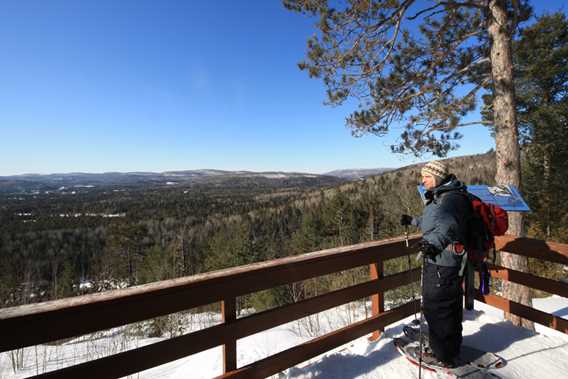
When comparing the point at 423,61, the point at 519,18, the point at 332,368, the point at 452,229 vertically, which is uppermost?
the point at 519,18

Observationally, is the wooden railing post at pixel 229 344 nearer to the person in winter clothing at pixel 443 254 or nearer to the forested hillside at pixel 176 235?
→ the person in winter clothing at pixel 443 254

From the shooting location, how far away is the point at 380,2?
15.0 ft

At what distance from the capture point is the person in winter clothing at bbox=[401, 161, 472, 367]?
2.30 meters

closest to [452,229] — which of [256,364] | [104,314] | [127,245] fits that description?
[256,364]

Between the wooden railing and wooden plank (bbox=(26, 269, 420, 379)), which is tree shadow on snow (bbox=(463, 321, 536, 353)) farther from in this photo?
wooden plank (bbox=(26, 269, 420, 379))

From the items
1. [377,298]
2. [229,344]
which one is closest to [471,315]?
[377,298]

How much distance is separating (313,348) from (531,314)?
2399 mm

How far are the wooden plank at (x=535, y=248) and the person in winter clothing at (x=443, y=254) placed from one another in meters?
1.14

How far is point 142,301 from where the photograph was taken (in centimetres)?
176

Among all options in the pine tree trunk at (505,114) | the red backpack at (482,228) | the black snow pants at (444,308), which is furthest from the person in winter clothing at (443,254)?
the pine tree trunk at (505,114)

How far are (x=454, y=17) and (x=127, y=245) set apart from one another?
46.3m

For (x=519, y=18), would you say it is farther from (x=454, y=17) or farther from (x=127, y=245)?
(x=127, y=245)

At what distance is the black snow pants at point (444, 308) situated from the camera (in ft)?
8.00

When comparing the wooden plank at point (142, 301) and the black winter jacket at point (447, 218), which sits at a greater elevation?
the black winter jacket at point (447, 218)
